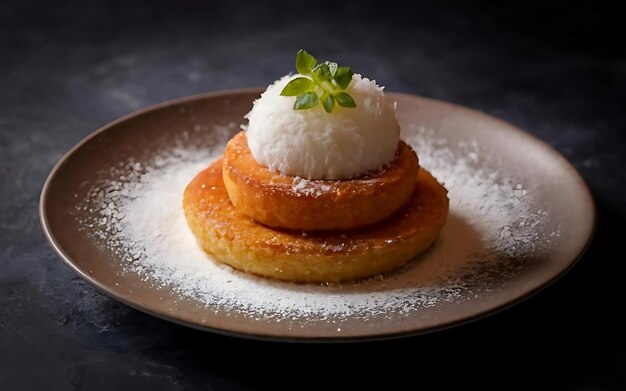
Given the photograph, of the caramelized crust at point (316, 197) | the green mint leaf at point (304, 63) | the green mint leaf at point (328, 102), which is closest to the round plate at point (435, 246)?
the caramelized crust at point (316, 197)

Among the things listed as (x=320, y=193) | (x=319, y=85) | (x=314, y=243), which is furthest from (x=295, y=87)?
(x=314, y=243)

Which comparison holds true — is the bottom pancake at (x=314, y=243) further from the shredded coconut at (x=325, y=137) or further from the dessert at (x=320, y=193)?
the shredded coconut at (x=325, y=137)

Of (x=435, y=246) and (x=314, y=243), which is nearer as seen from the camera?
(x=314, y=243)

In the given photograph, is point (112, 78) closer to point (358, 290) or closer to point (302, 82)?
point (302, 82)

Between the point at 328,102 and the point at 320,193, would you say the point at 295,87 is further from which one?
the point at 320,193

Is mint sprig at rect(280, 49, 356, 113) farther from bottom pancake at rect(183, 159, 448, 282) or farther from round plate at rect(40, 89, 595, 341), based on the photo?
round plate at rect(40, 89, 595, 341)

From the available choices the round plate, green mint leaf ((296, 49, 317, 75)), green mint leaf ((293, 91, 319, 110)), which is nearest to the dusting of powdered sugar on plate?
the round plate

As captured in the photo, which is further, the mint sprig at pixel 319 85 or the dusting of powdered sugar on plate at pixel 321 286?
the mint sprig at pixel 319 85
